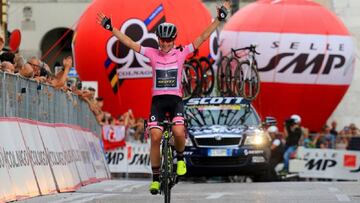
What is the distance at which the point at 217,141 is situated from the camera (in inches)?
1006

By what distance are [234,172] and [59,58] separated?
35196 millimetres

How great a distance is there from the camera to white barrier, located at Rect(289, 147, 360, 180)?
34.7 m

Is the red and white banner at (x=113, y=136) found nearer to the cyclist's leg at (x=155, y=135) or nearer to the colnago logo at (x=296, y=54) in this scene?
the colnago logo at (x=296, y=54)

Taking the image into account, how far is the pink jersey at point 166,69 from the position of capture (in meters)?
14.7

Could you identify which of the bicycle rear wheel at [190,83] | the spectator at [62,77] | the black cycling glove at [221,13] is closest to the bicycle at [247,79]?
the bicycle rear wheel at [190,83]

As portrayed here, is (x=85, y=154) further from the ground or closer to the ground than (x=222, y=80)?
closer to the ground

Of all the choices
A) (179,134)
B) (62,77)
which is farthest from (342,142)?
(179,134)

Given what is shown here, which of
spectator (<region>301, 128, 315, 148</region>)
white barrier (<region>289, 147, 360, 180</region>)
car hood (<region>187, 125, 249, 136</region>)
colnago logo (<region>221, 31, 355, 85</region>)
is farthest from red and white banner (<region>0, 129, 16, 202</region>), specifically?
colnago logo (<region>221, 31, 355, 85</region>)

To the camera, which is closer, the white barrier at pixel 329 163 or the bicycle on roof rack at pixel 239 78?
the bicycle on roof rack at pixel 239 78

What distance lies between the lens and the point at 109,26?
49.6 ft

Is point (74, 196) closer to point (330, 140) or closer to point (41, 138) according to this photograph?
point (41, 138)

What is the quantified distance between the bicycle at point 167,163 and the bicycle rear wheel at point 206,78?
16.1 meters

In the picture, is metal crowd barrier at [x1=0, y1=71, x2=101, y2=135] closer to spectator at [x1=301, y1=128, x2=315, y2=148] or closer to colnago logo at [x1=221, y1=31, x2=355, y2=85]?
spectator at [x1=301, y1=128, x2=315, y2=148]

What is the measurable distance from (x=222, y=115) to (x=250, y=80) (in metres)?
4.26
